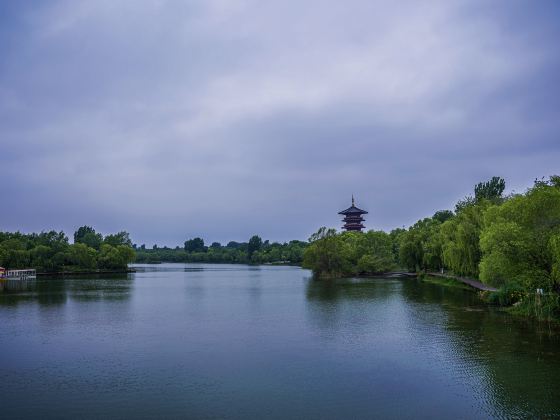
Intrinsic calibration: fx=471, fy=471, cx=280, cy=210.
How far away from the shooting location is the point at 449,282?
46.0m

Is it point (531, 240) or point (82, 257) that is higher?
point (531, 240)

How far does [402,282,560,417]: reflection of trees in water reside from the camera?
12153mm

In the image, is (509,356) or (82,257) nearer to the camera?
(509,356)

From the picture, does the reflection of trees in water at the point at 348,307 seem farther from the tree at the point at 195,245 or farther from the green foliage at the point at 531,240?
the tree at the point at 195,245

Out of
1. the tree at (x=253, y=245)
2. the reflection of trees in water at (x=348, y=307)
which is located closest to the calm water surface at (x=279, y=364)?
the reflection of trees in water at (x=348, y=307)

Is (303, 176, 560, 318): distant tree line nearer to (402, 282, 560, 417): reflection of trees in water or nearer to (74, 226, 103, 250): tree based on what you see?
(402, 282, 560, 417): reflection of trees in water

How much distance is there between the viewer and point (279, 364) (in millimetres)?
16078

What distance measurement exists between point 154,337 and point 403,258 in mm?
45964

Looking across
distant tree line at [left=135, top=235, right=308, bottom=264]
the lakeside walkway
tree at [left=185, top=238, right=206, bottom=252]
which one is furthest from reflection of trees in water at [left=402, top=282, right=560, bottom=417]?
tree at [left=185, top=238, right=206, bottom=252]

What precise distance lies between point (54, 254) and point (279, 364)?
72730mm

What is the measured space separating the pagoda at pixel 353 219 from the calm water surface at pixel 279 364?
72.7 m

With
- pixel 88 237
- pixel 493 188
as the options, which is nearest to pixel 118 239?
pixel 88 237

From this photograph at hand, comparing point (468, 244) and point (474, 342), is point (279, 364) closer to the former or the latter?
point (474, 342)

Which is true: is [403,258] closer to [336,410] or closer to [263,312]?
[263,312]
